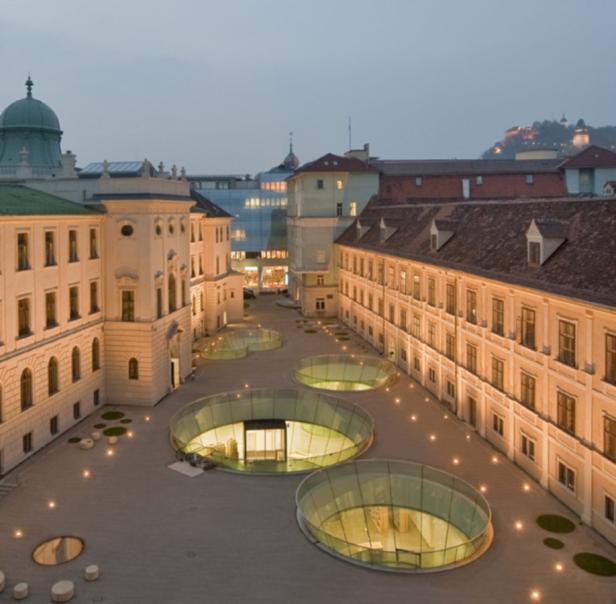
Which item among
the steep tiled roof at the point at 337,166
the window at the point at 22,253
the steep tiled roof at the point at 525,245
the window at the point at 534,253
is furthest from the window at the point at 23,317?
the steep tiled roof at the point at 337,166

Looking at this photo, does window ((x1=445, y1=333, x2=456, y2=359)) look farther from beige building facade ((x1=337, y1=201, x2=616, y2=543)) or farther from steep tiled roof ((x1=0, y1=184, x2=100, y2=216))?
steep tiled roof ((x1=0, y1=184, x2=100, y2=216))

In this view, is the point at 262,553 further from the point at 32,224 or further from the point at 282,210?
the point at 282,210

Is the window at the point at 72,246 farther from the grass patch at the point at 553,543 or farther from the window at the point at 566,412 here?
the grass patch at the point at 553,543

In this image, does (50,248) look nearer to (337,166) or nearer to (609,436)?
(609,436)

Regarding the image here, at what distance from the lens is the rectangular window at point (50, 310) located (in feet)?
124

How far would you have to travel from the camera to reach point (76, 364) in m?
41.3

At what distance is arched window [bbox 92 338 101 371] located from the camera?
144ft

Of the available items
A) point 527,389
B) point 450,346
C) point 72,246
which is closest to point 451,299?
point 450,346

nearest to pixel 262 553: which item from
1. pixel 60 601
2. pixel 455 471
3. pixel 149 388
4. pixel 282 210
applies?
pixel 60 601

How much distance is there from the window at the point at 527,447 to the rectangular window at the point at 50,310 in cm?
2780

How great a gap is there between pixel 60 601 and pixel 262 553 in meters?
7.41

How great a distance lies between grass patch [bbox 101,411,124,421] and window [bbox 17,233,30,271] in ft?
39.5

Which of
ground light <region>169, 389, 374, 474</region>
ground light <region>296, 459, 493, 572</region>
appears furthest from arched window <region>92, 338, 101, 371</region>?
ground light <region>296, 459, 493, 572</region>

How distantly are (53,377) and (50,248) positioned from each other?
25.8ft
